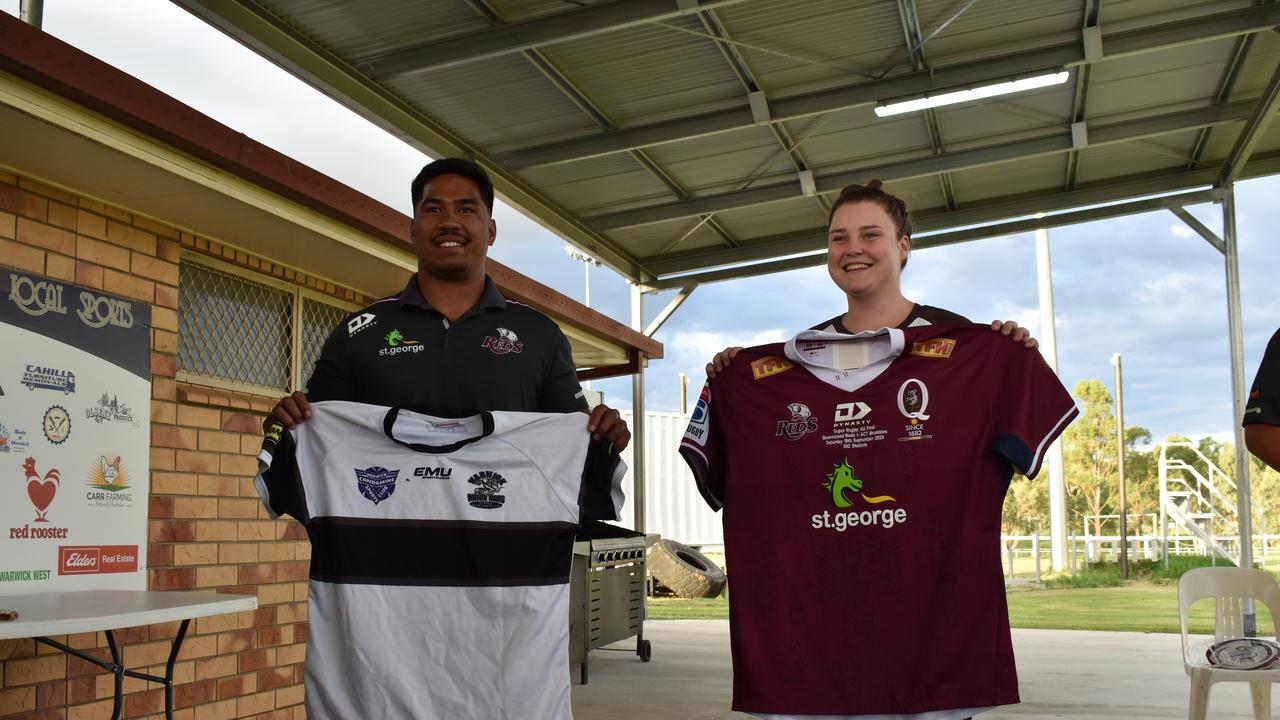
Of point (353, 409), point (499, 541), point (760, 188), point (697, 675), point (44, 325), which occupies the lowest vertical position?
point (697, 675)

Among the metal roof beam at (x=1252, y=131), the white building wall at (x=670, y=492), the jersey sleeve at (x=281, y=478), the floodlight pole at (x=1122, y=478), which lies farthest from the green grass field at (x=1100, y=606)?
the jersey sleeve at (x=281, y=478)

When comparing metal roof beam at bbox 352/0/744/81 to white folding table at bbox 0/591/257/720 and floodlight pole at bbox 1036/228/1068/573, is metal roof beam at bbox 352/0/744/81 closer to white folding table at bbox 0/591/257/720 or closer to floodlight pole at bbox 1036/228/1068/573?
white folding table at bbox 0/591/257/720

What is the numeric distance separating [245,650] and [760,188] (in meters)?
7.38

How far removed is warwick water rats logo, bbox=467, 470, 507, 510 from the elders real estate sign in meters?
2.33

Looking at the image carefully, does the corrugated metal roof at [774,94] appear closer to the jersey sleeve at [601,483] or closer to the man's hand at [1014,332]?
the man's hand at [1014,332]

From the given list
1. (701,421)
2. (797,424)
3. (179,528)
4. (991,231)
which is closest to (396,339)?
(701,421)

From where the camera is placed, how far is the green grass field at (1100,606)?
12.8 m

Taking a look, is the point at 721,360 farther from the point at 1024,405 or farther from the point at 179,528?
the point at 179,528

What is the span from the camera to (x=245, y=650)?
203 inches

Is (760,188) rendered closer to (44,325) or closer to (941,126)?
(941,126)

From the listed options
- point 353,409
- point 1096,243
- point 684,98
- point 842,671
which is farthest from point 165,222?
point 1096,243

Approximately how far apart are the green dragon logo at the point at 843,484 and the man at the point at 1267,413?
43.5 inches

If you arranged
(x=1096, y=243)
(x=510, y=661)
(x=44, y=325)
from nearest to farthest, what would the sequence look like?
(x=510, y=661) < (x=44, y=325) < (x=1096, y=243)

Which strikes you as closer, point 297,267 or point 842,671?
point 842,671
